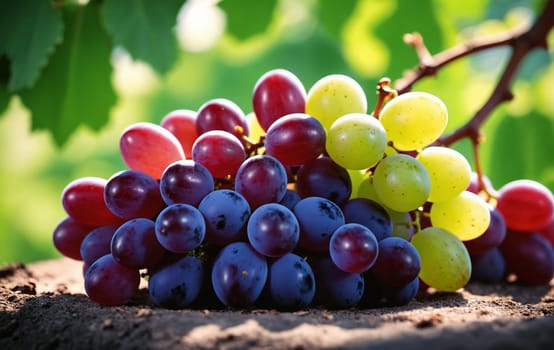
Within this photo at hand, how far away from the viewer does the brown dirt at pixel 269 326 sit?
51cm

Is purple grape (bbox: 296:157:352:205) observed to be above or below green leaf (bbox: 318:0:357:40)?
below

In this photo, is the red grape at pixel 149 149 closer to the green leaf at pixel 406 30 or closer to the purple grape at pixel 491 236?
the purple grape at pixel 491 236

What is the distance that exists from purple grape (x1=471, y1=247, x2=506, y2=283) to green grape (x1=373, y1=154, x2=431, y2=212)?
333mm

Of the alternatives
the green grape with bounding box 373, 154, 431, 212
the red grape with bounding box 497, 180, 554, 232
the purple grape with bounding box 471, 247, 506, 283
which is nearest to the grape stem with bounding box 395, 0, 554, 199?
the red grape with bounding box 497, 180, 554, 232

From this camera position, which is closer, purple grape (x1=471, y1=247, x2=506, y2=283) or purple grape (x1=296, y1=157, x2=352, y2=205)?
purple grape (x1=296, y1=157, x2=352, y2=205)

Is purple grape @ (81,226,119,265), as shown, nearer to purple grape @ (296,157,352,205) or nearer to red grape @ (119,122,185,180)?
red grape @ (119,122,185,180)

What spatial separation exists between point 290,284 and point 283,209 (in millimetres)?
100

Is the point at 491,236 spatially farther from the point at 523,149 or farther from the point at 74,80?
the point at 74,80

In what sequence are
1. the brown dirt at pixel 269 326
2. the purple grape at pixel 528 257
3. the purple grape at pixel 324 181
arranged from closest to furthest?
the brown dirt at pixel 269 326, the purple grape at pixel 324 181, the purple grape at pixel 528 257

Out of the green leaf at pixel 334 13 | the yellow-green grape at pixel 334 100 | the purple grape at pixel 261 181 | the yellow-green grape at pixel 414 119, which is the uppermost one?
the green leaf at pixel 334 13

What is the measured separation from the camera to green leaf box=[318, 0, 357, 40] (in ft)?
4.64

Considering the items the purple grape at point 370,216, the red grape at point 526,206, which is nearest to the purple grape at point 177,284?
the purple grape at point 370,216

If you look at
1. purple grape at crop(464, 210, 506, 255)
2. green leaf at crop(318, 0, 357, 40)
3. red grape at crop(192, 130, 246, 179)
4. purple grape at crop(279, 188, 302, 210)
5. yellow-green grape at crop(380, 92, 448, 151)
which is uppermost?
green leaf at crop(318, 0, 357, 40)

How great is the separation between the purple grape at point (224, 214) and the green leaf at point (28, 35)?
0.61 metres
